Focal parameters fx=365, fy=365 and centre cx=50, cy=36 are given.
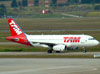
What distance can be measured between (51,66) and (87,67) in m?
4.18

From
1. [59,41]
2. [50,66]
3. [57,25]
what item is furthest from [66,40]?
[57,25]

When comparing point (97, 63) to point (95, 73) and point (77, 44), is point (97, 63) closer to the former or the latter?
point (95, 73)

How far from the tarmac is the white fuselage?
42.7ft

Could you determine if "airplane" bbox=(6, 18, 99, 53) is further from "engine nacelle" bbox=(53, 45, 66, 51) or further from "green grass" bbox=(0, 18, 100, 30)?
"green grass" bbox=(0, 18, 100, 30)

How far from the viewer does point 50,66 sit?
136 feet

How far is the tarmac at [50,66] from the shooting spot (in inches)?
1489

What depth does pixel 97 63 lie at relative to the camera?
4325 cm

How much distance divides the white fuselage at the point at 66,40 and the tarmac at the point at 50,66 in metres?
13.0

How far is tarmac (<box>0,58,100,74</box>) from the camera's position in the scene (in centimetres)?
3781

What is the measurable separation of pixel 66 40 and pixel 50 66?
60.8ft

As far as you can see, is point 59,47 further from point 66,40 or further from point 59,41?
point 66,40

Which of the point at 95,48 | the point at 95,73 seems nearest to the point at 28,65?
the point at 95,73

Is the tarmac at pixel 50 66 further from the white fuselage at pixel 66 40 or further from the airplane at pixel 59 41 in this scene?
the white fuselage at pixel 66 40

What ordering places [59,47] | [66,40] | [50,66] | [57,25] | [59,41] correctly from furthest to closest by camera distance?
[57,25], [59,41], [66,40], [59,47], [50,66]
